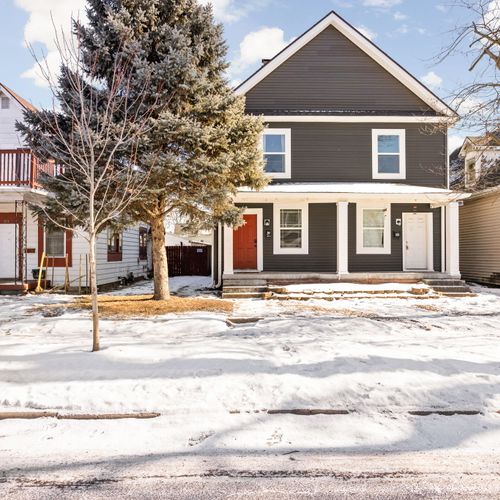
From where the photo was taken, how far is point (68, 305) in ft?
30.1

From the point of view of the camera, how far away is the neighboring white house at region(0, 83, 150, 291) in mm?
11539

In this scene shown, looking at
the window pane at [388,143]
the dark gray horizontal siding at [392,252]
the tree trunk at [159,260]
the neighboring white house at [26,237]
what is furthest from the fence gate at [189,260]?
the tree trunk at [159,260]

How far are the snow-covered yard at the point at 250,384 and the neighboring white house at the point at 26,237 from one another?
6.28 meters

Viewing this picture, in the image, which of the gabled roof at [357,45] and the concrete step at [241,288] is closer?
the concrete step at [241,288]

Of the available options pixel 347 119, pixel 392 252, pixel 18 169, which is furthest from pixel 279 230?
pixel 18 169

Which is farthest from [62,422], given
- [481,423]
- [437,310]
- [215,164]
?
[437,310]

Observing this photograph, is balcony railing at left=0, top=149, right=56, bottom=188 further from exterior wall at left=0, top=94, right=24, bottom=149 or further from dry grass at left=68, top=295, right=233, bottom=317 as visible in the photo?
dry grass at left=68, top=295, right=233, bottom=317

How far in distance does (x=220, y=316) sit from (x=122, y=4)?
737cm

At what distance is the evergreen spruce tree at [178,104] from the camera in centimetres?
810

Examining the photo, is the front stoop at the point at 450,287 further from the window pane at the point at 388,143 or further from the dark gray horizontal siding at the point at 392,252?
the window pane at the point at 388,143

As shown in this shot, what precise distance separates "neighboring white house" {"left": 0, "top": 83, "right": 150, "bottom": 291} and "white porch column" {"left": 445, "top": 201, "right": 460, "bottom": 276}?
10904mm

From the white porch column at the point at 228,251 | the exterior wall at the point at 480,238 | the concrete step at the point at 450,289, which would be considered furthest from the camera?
the exterior wall at the point at 480,238

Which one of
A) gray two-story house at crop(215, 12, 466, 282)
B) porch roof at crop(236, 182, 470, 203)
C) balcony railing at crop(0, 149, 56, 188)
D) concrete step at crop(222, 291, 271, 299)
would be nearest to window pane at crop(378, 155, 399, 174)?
gray two-story house at crop(215, 12, 466, 282)

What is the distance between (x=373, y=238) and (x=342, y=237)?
1942 mm
